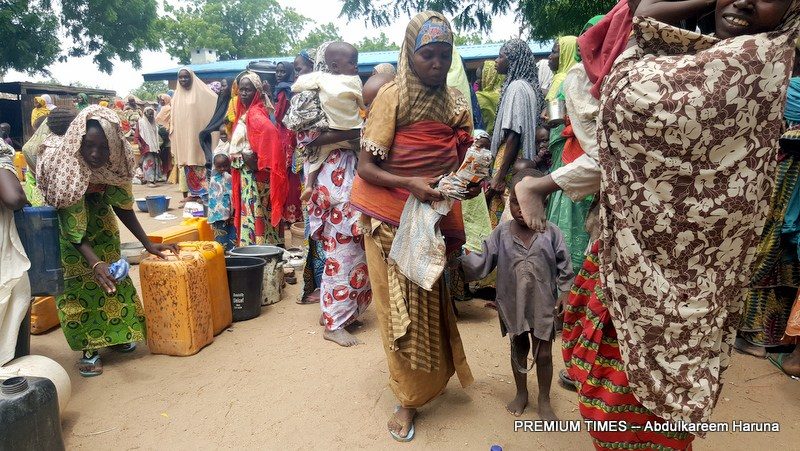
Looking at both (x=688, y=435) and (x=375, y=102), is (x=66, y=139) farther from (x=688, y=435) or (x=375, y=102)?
(x=688, y=435)

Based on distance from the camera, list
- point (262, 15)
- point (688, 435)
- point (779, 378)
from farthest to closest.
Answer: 1. point (262, 15)
2. point (779, 378)
3. point (688, 435)

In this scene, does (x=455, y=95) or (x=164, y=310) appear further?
(x=164, y=310)

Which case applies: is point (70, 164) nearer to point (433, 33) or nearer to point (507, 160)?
point (433, 33)

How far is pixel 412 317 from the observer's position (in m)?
2.58

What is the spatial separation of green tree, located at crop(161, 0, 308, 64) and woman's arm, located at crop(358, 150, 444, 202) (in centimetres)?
3108

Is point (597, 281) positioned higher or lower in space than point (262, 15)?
lower

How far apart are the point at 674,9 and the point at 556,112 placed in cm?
285

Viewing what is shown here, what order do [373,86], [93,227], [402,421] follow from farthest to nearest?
[373,86], [93,227], [402,421]

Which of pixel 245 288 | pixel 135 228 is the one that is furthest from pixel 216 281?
pixel 135 228

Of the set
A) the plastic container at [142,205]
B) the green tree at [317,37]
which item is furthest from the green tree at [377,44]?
the plastic container at [142,205]

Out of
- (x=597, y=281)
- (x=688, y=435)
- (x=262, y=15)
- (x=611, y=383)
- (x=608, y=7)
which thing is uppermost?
(x=262, y=15)

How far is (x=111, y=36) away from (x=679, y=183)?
28.5m

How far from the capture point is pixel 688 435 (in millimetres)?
1740

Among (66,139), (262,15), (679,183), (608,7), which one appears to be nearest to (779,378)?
(679,183)
